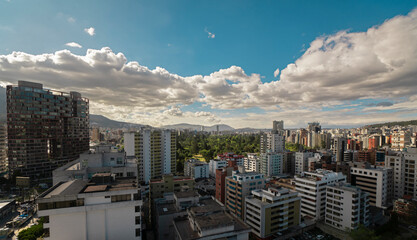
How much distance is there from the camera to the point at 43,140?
157ft

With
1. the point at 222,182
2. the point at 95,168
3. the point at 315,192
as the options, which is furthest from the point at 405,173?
the point at 95,168

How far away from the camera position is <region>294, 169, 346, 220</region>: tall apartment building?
87.7ft

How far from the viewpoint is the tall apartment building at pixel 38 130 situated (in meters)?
44.4

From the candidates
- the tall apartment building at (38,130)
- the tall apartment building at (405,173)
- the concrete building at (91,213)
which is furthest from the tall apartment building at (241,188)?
the tall apartment building at (38,130)

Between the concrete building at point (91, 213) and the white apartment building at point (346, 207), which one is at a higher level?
the concrete building at point (91, 213)

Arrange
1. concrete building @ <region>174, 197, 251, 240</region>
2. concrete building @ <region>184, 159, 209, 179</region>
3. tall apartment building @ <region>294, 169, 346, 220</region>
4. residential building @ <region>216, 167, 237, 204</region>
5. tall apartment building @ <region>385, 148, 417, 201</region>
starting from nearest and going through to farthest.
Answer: concrete building @ <region>174, 197, 251, 240</region> < tall apartment building @ <region>294, 169, 346, 220</region> < tall apartment building @ <region>385, 148, 417, 201</region> < residential building @ <region>216, 167, 237, 204</region> < concrete building @ <region>184, 159, 209, 179</region>

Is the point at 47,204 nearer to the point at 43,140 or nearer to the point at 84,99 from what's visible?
the point at 43,140

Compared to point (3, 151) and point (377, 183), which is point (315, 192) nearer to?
point (377, 183)

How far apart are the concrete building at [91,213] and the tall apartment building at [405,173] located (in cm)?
4383

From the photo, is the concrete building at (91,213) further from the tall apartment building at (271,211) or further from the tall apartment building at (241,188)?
the tall apartment building at (241,188)

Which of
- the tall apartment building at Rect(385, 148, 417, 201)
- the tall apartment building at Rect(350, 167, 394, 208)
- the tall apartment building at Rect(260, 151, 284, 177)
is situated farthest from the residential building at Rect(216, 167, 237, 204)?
the tall apartment building at Rect(385, 148, 417, 201)

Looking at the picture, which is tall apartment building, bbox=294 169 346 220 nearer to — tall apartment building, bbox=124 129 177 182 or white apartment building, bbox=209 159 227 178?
white apartment building, bbox=209 159 227 178

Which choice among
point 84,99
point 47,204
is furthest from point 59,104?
point 47,204

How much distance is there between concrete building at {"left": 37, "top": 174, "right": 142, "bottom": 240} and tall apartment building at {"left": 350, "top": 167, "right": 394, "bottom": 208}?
121ft
